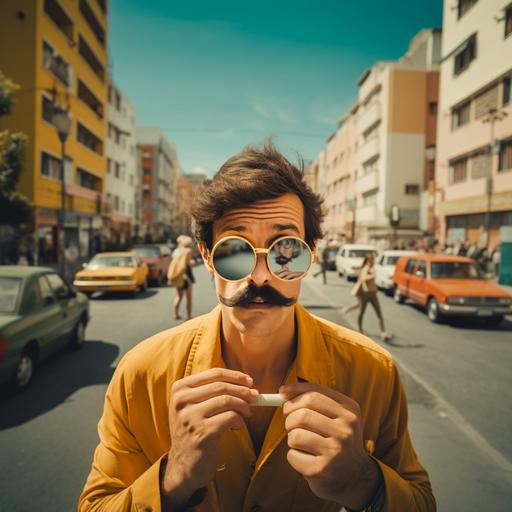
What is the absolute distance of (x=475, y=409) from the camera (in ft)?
15.0

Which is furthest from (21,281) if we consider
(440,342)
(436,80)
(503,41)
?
(436,80)

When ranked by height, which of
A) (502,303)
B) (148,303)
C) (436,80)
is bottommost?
(148,303)

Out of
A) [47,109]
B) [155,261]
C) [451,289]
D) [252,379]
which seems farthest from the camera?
[47,109]

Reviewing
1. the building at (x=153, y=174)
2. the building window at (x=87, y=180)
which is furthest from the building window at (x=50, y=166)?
the building at (x=153, y=174)

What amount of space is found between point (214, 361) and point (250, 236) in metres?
0.51

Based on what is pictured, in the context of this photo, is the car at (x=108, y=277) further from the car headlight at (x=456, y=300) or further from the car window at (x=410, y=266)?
the car headlight at (x=456, y=300)

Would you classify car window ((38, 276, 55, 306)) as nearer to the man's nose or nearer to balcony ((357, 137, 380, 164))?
the man's nose

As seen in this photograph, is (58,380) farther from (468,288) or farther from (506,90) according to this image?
(506,90)

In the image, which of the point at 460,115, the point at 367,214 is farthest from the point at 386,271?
the point at 367,214

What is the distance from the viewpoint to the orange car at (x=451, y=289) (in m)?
9.33

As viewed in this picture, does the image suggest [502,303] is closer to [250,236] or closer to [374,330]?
[374,330]

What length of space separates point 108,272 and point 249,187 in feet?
41.6

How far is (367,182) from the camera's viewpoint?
132 feet

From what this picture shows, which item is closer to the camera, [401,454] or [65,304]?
[401,454]
